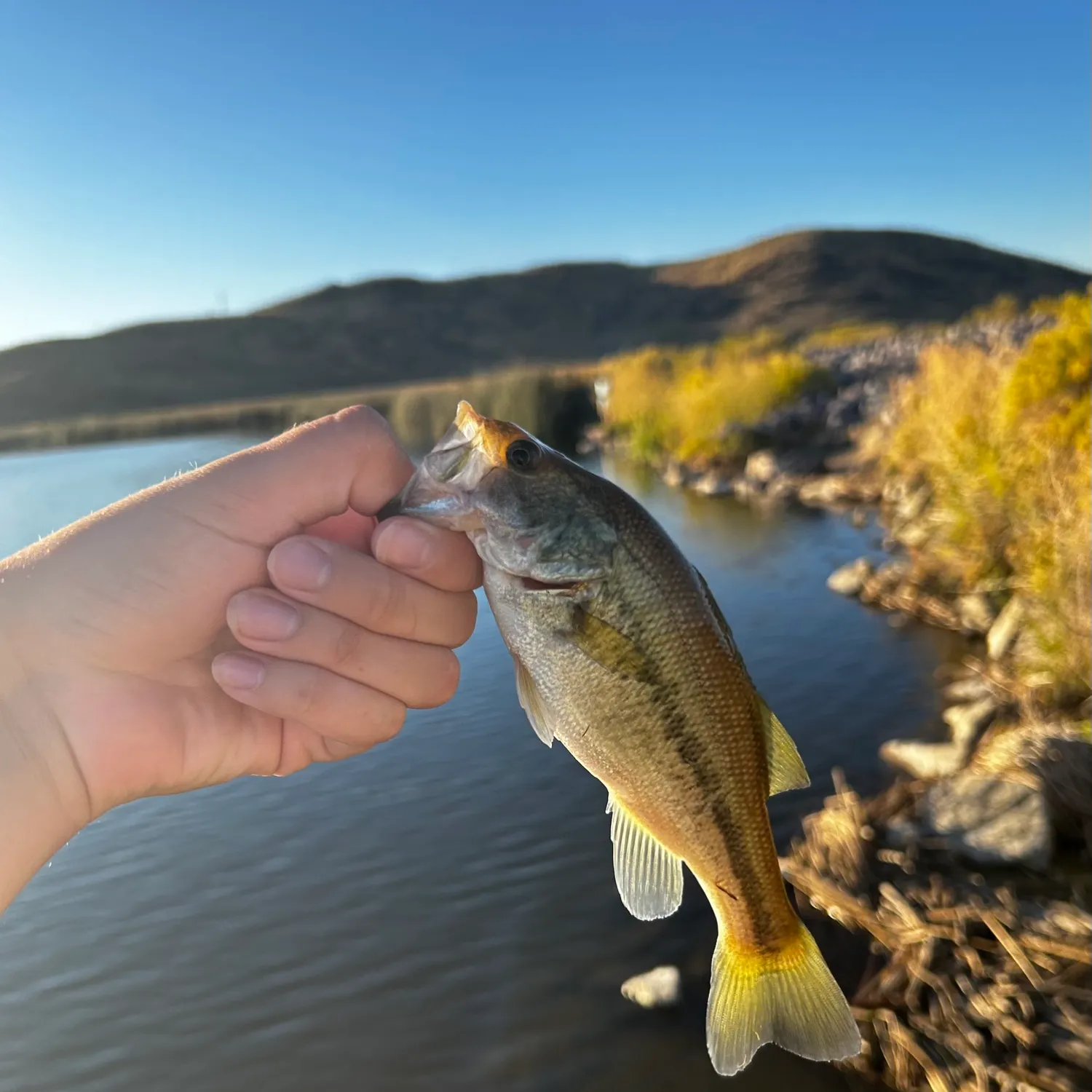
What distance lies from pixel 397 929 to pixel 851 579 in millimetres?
11981

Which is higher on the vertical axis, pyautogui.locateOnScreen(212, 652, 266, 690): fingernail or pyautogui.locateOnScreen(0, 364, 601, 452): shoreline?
pyautogui.locateOnScreen(212, 652, 266, 690): fingernail

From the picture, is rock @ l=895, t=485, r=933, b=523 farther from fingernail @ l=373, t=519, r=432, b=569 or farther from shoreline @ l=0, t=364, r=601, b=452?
shoreline @ l=0, t=364, r=601, b=452

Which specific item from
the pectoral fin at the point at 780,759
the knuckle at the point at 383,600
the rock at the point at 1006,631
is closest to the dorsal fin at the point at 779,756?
the pectoral fin at the point at 780,759

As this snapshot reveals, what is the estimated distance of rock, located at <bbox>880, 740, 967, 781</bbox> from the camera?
970 cm

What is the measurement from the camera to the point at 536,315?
15125 centimetres

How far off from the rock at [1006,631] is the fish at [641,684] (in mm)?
11472

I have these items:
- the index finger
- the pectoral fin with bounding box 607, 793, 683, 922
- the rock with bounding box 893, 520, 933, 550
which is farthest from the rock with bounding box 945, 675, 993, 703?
the index finger

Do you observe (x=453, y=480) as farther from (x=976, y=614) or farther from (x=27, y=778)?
(x=976, y=614)

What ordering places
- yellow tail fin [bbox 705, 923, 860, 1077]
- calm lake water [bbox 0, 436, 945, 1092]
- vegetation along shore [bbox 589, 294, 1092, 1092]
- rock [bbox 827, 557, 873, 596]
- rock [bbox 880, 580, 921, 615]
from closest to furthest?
yellow tail fin [bbox 705, 923, 860, 1077]
vegetation along shore [bbox 589, 294, 1092, 1092]
calm lake water [bbox 0, 436, 945, 1092]
rock [bbox 880, 580, 921, 615]
rock [bbox 827, 557, 873, 596]

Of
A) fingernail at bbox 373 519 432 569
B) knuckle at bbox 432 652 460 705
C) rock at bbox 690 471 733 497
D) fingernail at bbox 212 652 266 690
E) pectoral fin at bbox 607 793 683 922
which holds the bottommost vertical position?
rock at bbox 690 471 733 497

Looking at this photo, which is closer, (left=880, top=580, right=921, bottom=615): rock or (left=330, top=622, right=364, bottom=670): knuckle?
(left=330, top=622, right=364, bottom=670): knuckle

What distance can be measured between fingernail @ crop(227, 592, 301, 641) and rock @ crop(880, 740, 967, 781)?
8.61 metres

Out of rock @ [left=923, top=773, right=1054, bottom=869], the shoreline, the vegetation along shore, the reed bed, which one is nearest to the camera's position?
the reed bed

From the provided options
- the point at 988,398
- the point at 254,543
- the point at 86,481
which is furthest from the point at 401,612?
the point at 86,481
